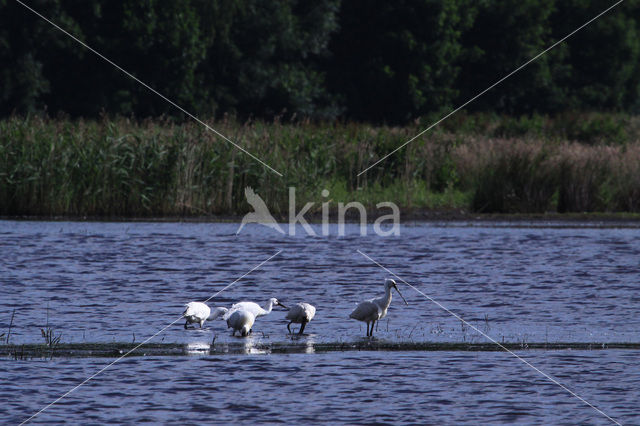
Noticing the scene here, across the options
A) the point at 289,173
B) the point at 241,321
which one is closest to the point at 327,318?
the point at 241,321

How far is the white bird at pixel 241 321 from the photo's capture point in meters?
11.9

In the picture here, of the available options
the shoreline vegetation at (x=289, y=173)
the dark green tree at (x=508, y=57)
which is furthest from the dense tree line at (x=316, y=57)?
the shoreline vegetation at (x=289, y=173)

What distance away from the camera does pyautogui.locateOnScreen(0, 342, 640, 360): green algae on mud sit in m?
10.9

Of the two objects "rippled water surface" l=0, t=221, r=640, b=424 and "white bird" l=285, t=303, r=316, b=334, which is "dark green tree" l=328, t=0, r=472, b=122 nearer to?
"rippled water surface" l=0, t=221, r=640, b=424

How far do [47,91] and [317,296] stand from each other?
30.8 m

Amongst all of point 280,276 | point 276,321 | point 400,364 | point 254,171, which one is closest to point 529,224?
point 254,171

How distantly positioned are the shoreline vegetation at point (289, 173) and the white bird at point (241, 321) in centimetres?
1313

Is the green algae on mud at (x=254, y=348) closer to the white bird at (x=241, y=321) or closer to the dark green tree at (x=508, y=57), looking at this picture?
the white bird at (x=241, y=321)

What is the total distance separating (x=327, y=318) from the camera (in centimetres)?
1341

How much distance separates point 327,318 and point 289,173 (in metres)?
12.5

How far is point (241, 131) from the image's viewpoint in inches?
1037

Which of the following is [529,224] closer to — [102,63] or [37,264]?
[37,264]

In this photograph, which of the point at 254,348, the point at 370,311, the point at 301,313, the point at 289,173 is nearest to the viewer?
the point at 254,348

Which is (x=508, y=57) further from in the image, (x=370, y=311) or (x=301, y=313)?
(x=301, y=313)
